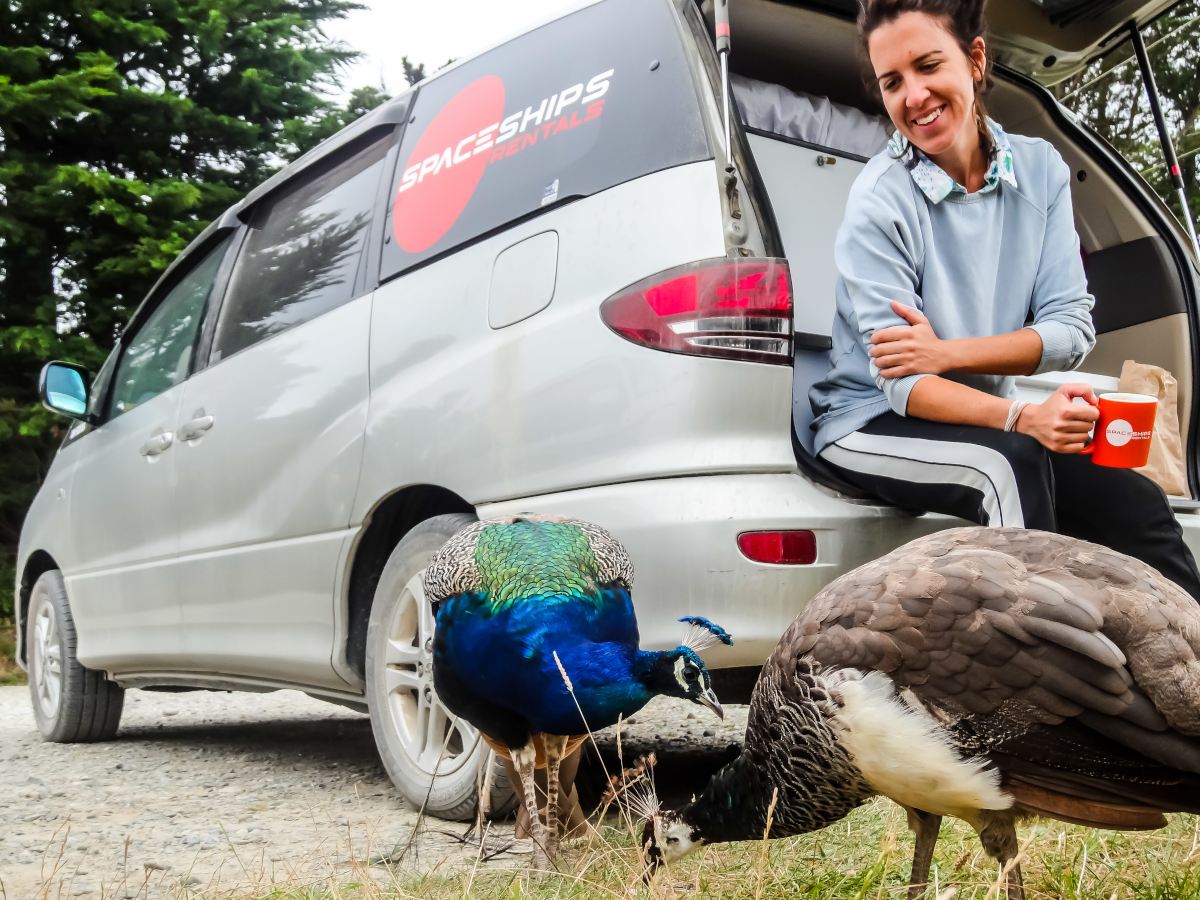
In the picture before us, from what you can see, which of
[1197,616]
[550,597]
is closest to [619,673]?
[550,597]

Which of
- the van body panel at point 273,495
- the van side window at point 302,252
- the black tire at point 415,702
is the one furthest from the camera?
the van side window at point 302,252

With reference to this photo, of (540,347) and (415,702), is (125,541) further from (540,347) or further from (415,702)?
(540,347)

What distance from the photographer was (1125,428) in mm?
2451

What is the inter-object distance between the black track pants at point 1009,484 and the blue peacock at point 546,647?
20.9 inches

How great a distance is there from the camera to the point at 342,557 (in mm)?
3641

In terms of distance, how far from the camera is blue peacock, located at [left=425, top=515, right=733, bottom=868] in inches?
97.0

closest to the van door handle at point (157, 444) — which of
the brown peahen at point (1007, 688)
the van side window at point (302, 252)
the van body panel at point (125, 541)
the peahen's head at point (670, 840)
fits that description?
the van body panel at point (125, 541)

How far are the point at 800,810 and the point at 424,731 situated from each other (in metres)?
1.44

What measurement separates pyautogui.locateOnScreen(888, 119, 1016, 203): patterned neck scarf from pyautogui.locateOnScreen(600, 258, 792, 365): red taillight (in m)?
0.40

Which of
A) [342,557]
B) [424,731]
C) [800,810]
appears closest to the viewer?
[800,810]

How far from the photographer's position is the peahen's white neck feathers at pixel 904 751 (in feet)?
6.42

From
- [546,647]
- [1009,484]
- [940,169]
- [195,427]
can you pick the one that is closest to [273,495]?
[195,427]

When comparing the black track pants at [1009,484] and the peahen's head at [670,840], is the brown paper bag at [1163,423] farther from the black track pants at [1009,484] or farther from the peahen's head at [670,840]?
the peahen's head at [670,840]

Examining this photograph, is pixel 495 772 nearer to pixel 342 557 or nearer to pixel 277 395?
pixel 342 557
